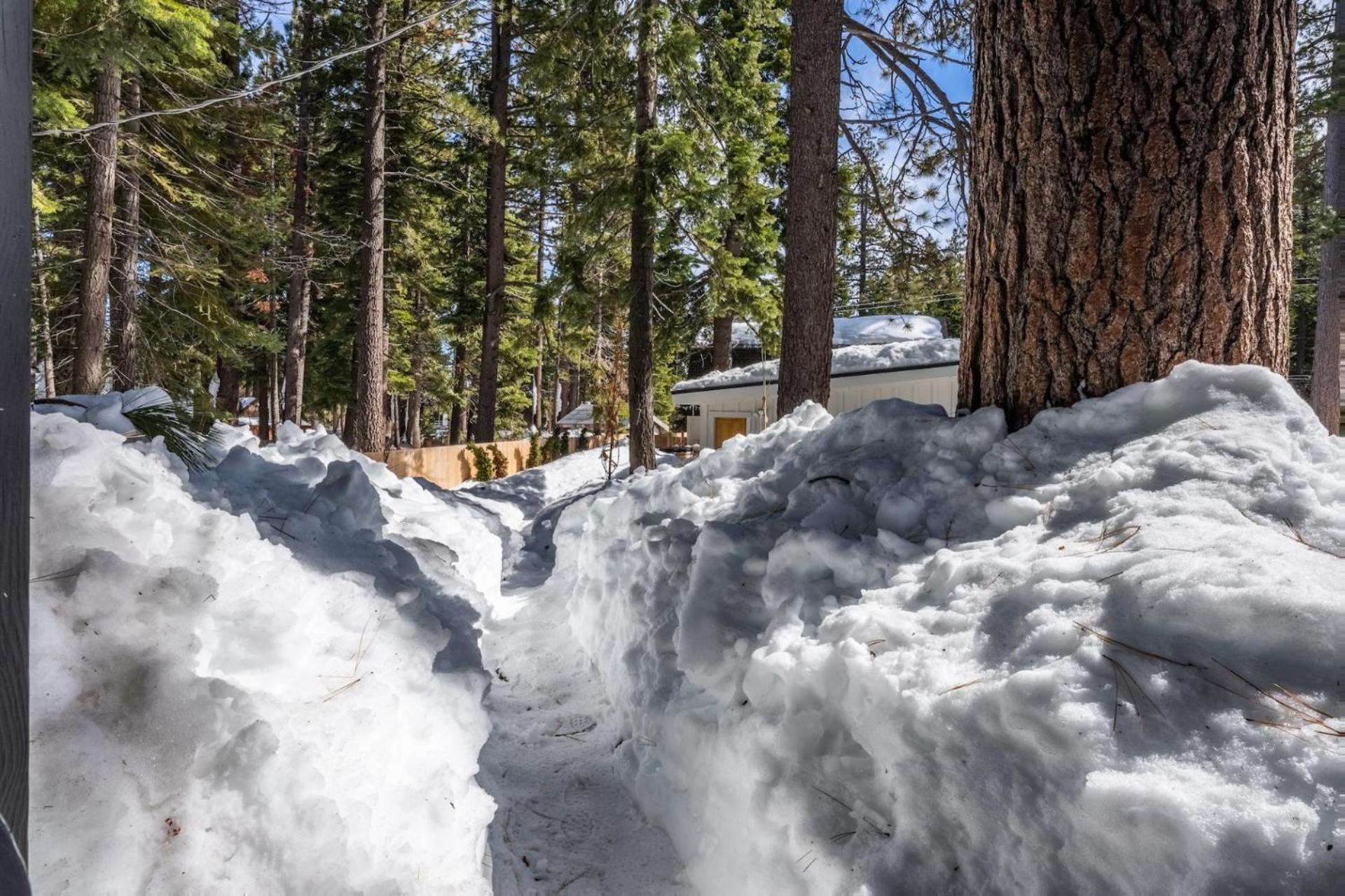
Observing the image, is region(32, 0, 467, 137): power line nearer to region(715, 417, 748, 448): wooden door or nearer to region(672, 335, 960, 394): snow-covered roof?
region(672, 335, 960, 394): snow-covered roof

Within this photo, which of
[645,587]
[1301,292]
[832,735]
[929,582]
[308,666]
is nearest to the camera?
[832,735]

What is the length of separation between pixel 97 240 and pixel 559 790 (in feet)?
33.2

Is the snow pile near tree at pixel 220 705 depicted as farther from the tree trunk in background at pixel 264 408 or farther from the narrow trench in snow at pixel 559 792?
the tree trunk in background at pixel 264 408

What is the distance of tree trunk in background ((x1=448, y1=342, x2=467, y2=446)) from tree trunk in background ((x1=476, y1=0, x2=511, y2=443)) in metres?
8.59

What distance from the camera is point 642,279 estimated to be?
38.6ft

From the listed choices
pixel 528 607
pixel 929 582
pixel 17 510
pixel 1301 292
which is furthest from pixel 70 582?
pixel 1301 292

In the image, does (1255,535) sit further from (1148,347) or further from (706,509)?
(706,509)

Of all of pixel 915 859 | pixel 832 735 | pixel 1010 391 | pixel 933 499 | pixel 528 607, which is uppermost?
pixel 1010 391

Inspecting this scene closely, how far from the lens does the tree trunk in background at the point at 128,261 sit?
402 inches

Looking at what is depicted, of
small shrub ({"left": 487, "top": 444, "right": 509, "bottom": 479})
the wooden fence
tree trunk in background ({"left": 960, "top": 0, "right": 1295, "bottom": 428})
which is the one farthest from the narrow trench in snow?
small shrub ({"left": 487, "top": 444, "right": 509, "bottom": 479})

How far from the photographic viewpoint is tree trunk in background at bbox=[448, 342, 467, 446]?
2608 cm

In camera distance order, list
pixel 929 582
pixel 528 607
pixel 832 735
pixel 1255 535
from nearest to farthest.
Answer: pixel 1255 535 < pixel 832 735 < pixel 929 582 < pixel 528 607

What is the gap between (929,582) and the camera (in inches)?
81.7

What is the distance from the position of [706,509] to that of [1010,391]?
5.05ft
